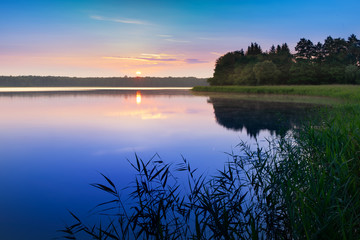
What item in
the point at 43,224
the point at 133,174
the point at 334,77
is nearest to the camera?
the point at 43,224

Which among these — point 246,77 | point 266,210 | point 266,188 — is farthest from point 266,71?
point 266,210

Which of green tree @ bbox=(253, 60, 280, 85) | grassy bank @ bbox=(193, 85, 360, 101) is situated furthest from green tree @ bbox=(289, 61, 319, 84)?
grassy bank @ bbox=(193, 85, 360, 101)

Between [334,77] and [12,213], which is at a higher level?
[334,77]

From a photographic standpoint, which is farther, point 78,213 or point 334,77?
point 334,77

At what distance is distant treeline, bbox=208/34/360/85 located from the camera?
62.2m

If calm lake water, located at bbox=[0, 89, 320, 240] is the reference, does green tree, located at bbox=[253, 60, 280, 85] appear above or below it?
above

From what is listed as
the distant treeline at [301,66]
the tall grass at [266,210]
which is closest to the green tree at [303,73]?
the distant treeline at [301,66]

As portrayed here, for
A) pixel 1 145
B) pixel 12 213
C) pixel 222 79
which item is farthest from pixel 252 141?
pixel 222 79

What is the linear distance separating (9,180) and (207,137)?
8.98 meters

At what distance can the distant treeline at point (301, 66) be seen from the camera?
6225 centimetres

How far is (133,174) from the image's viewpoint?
8.67 meters

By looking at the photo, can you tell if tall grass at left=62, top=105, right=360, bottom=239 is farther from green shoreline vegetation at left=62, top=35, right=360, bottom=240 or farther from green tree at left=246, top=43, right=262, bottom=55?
green tree at left=246, top=43, right=262, bottom=55

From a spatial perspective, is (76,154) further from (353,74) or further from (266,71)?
(266,71)

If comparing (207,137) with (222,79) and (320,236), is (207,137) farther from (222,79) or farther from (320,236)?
(222,79)
